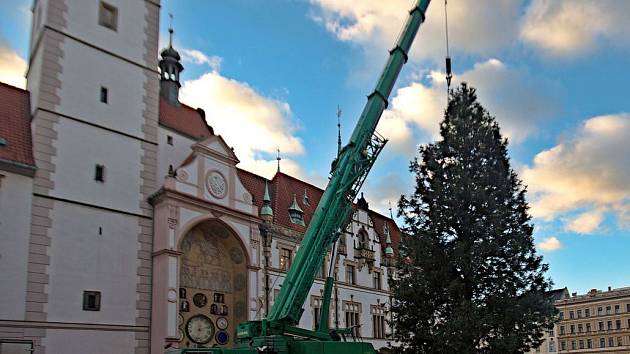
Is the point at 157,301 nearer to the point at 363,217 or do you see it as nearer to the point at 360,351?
the point at 360,351

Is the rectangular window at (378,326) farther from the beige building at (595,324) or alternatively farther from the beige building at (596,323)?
the beige building at (596,323)

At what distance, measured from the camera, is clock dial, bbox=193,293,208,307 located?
29136 mm

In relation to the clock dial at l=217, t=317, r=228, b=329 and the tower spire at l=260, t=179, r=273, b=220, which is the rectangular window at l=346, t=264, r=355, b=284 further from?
the clock dial at l=217, t=317, r=228, b=329

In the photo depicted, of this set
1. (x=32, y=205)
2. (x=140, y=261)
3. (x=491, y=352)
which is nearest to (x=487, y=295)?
(x=491, y=352)

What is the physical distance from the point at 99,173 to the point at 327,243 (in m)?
13.1

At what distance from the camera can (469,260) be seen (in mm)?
22234

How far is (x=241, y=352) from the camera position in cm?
1551

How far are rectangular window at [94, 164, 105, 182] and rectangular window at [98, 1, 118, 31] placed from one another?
23.0ft

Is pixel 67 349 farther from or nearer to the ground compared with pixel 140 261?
nearer to the ground

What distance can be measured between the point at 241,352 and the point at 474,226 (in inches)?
433

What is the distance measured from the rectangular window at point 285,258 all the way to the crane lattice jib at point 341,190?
16847 mm

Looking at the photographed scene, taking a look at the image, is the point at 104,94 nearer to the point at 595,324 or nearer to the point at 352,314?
the point at 352,314

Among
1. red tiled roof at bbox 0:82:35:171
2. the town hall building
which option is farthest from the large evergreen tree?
red tiled roof at bbox 0:82:35:171

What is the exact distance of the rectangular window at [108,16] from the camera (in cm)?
2873
